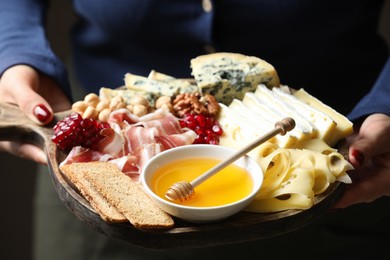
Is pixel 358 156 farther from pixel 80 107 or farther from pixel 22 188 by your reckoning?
pixel 22 188

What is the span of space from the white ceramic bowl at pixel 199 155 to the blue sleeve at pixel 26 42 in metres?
0.52

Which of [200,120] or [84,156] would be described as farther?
[200,120]

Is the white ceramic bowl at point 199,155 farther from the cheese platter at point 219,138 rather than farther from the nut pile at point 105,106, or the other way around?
the nut pile at point 105,106

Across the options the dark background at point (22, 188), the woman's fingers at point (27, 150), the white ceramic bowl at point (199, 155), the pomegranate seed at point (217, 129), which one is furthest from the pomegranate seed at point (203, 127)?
the dark background at point (22, 188)

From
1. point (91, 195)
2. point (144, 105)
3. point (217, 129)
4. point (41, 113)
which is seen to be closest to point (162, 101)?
point (144, 105)

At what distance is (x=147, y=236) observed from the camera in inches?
35.3

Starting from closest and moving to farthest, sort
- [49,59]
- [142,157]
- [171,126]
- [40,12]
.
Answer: [142,157] → [171,126] → [49,59] → [40,12]

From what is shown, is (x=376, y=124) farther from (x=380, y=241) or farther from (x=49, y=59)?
(x=49, y=59)

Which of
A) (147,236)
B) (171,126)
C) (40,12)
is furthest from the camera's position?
(40,12)

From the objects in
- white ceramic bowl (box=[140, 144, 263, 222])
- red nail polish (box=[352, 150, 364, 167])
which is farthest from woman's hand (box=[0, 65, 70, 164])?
red nail polish (box=[352, 150, 364, 167])

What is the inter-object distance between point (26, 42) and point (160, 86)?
403mm

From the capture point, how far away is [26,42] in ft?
4.75

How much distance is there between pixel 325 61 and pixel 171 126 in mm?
557

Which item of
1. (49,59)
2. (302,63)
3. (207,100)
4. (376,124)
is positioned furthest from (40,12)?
(376,124)
